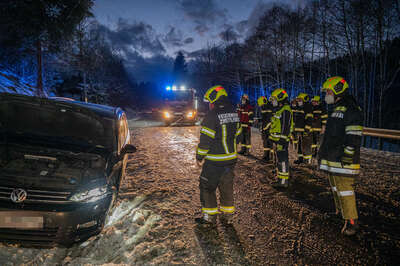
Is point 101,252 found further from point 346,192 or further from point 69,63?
point 69,63

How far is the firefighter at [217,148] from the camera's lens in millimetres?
2576

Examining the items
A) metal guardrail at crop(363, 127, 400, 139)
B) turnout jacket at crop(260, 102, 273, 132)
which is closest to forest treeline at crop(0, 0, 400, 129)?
metal guardrail at crop(363, 127, 400, 139)

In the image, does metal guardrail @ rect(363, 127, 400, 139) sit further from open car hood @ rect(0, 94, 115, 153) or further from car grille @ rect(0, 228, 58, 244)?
car grille @ rect(0, 228, 58, 244)

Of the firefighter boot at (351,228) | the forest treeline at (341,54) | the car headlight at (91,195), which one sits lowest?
the firefighter boot at (351,228)

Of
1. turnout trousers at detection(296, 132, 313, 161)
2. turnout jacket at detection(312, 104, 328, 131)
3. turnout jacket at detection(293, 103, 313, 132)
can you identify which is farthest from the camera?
turnout jacket at detection(312, 104, 328, 131)

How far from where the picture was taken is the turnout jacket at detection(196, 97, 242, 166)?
2559 mm

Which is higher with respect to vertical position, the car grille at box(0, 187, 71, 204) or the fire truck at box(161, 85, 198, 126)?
the fire truck at box(161, 85, 198, 126)

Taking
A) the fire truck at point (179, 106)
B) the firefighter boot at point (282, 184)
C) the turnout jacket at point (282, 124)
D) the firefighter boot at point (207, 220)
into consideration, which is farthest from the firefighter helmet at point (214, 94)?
the fire truck at point (179, 106)

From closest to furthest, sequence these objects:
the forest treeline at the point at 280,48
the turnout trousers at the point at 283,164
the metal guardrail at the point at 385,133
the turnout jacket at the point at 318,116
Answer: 1. the turnout trousers at the point at 283,164
2. the turnout jacket at the point at 318,116
3. the metal guardrail at the point at 385,133
4. the forest treeline at the point at 280,48

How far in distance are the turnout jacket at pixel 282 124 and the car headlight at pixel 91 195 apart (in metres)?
3.49

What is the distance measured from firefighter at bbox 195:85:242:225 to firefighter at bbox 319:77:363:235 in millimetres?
1332

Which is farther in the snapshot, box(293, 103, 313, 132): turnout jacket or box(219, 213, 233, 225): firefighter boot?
box(293, 103, 313, 132): turnout jacket

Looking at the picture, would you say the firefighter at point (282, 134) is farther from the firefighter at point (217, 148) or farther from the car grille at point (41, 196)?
the car grille at point (41, 196)

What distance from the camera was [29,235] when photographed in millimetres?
1860
